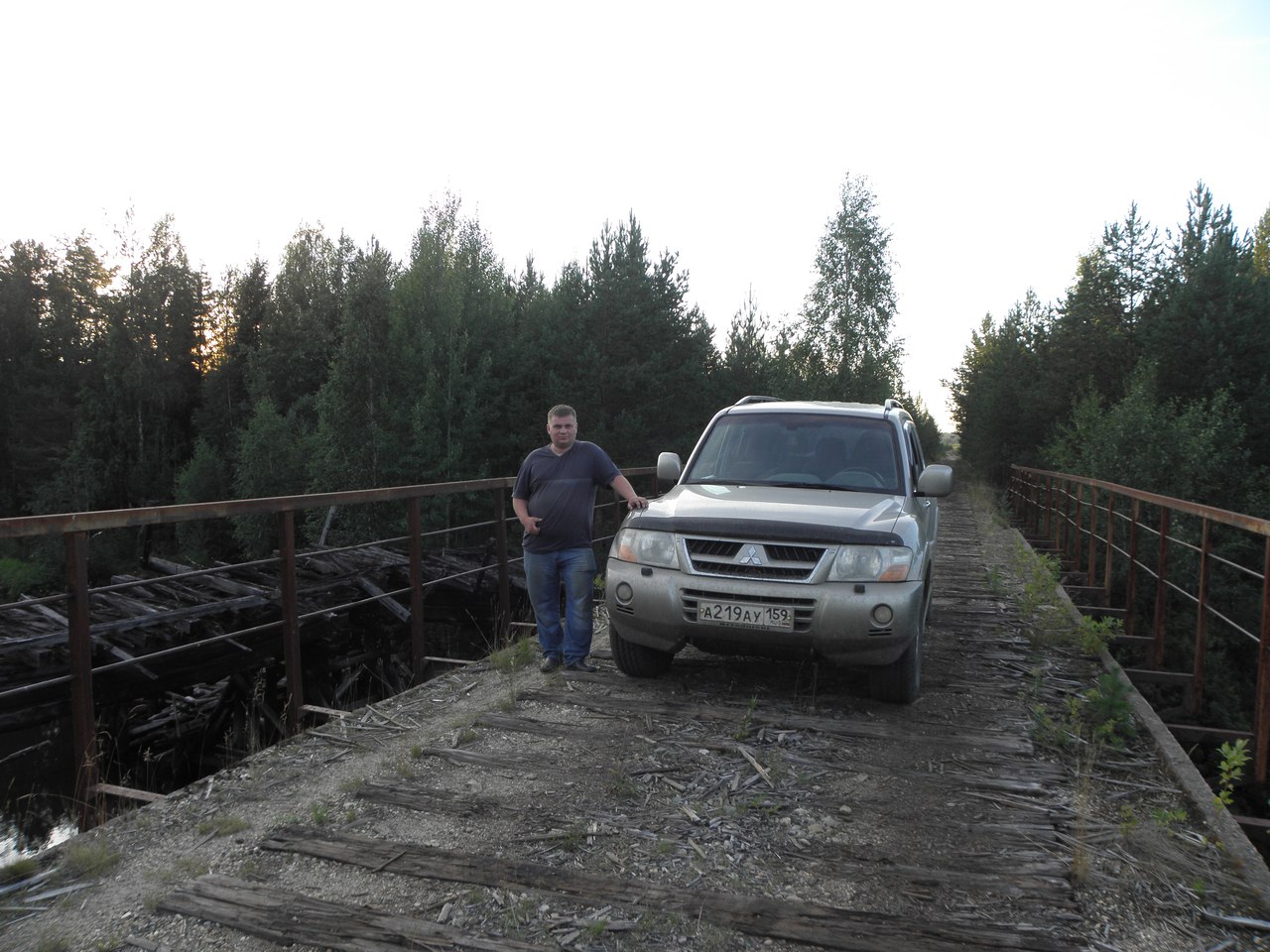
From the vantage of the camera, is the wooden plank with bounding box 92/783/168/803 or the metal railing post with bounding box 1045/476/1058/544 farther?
the metal railing post with bounding box 1045/476/1058/544

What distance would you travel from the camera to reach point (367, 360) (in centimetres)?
3466

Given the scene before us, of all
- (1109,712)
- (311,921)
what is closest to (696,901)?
(311,921)

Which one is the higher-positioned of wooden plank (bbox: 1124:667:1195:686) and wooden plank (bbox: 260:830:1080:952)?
wooden plank (bbox: 260:830:1080:952)

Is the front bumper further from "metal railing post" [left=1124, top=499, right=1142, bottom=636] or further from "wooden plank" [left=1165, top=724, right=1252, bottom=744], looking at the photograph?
"metal railing post" [left=1124, top=499, right=1142, bottom=636]

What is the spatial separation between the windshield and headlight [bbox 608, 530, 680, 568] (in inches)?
39.9

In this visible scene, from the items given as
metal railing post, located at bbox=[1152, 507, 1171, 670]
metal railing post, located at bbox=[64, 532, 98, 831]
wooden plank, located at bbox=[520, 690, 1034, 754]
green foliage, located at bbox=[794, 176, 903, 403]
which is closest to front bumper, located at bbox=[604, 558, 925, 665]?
wooden plank, located at bbox=[520, 690, 1034, 754]

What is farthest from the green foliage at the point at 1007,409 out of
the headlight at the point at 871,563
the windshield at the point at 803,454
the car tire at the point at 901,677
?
the headlight at the point at 871,563

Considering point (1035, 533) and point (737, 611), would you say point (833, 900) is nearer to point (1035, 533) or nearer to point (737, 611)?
point (737, 611)

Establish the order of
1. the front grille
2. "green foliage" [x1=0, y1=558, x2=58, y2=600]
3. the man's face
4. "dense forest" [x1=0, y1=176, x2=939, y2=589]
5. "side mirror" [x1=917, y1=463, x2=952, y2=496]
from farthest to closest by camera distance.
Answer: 1. "green foliage" [x1=0, y1=558, x2=58, y2=600]
2. "dense forest" [x1=0, y1=176, x2=939, y2=589]
3. the man's face
4. "side mirror" [x1=917, y1=463, x2=952, y2=496]
5. the front grille

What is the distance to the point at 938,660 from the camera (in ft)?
21.0

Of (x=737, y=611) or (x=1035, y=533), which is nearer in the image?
(x=737, y=611)

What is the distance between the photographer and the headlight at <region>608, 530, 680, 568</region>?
521 cm

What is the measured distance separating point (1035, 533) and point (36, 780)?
16.4 metres

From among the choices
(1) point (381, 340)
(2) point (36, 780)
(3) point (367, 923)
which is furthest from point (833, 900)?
(1) point (381, 340)
